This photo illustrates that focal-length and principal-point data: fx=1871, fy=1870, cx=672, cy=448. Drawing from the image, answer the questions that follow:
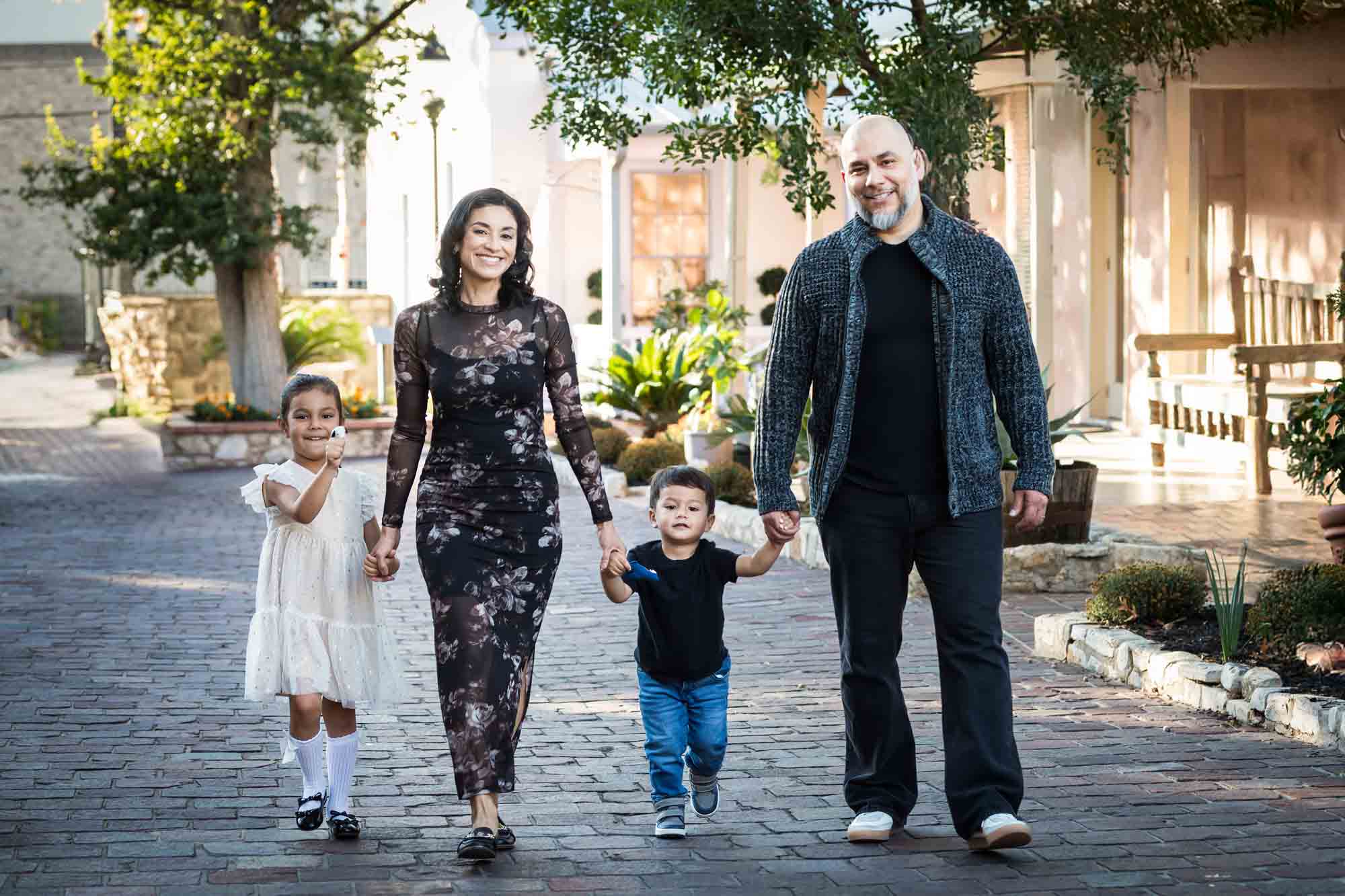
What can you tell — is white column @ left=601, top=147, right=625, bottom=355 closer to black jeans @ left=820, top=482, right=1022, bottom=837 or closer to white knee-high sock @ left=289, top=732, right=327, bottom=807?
white knee-high sock @ left=289, top=732, right=327, bottom=807

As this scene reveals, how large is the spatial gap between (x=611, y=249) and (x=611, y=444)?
4.06 m

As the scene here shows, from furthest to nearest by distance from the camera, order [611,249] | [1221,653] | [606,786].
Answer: [611,249]
[1221,653]
[606,786]

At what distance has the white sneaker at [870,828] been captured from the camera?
488cm

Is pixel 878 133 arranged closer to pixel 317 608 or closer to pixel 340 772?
pixel 317 608

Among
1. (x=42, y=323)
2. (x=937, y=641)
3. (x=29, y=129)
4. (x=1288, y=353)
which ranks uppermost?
(x=29, y=129)

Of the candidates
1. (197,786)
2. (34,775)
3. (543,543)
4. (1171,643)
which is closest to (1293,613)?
(1171,643)

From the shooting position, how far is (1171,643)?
283 inches

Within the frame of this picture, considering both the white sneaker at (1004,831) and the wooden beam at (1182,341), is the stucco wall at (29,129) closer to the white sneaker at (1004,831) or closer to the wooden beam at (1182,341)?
the wooden beam at (1182,341)

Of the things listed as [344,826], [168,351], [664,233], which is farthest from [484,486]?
[168,351]

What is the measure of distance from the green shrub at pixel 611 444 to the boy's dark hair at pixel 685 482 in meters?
10.4

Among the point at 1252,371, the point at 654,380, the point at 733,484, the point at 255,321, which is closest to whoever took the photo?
the point at 1252,371

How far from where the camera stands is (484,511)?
486 centimetres

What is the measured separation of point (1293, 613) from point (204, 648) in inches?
184

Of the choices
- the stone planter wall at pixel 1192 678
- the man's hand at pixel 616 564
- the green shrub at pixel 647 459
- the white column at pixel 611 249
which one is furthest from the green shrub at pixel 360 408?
the man's hand at pixel 616 564
